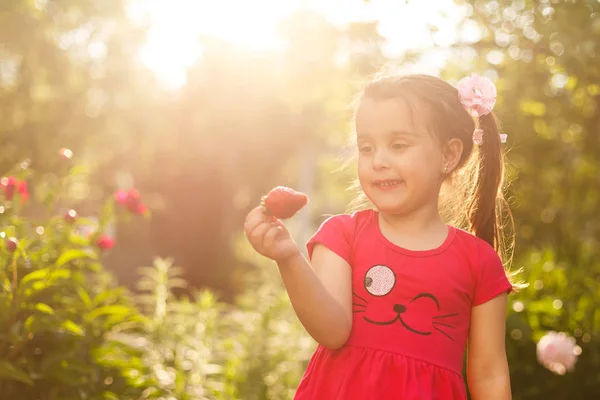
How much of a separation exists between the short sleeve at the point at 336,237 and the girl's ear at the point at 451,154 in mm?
328

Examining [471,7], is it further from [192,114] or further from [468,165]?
[192,114]

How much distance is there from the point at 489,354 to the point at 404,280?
32 cm

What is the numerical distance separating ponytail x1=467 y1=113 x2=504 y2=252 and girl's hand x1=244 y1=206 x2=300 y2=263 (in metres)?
0.82

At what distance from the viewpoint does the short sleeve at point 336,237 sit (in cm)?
198

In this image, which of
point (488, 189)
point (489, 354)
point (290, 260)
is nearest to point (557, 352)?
point (488, 189)

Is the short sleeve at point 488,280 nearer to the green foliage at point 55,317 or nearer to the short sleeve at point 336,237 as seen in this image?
the short sleeve at point 336,237

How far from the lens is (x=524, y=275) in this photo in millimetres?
5434

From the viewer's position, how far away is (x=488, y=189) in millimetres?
2266

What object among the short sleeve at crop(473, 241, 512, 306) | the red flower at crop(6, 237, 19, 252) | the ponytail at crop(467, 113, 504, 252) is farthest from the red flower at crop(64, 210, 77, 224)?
the short sleeve at crop(473, 241, 512, 306)

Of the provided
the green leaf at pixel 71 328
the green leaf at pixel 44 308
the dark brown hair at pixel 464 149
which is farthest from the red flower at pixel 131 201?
the dark brown hair at pixel 464 149

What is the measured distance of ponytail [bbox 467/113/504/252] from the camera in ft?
7.29

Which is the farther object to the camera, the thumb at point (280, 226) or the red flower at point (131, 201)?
the red flower at point (131, 201)

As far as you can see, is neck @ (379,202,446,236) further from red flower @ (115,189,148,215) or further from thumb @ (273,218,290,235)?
red flower @ (115,189,148,215)

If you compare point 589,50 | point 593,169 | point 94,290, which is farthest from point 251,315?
point 593,169
